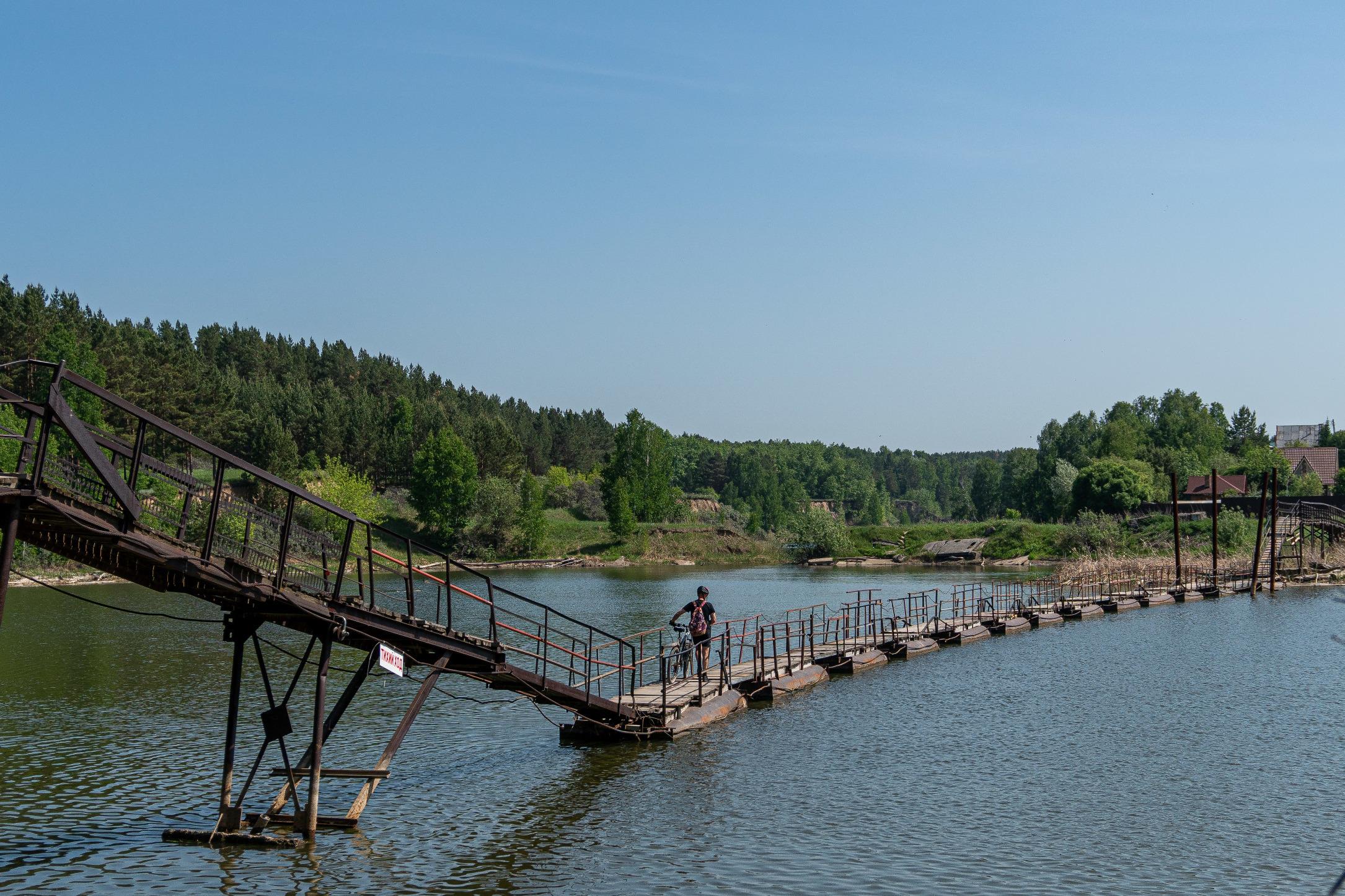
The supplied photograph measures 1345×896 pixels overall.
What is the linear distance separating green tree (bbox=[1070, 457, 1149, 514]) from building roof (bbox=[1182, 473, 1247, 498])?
12.6 meters

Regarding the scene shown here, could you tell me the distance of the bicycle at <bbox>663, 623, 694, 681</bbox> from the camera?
31.2 metres

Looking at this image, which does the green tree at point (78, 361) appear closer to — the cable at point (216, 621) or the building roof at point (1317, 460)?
the cable at point (216, 621)

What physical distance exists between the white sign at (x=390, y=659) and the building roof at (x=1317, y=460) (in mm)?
190921

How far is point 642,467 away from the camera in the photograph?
14838 centimetres

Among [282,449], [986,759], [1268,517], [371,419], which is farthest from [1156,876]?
[371,419]

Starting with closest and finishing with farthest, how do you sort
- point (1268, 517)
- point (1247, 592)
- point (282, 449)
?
point (1247, 592) → point (1268, 517) → point (282, 449)

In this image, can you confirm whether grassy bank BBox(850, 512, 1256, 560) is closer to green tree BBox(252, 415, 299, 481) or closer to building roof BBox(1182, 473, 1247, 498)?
building roof BBox(1182, 473, 1247, 498)

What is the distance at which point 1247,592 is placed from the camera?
80.8 meters

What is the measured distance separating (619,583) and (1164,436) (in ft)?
441

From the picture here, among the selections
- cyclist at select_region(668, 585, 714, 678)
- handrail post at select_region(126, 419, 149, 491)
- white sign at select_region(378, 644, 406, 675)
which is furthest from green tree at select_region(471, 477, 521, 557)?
handrail post at select_region(126, 419, 149, 491)

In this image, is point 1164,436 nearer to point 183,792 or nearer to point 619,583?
point 619,583

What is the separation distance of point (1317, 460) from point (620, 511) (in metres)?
121

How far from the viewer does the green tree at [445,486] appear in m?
130

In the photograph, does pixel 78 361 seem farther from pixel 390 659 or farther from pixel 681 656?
pixel 390 659
